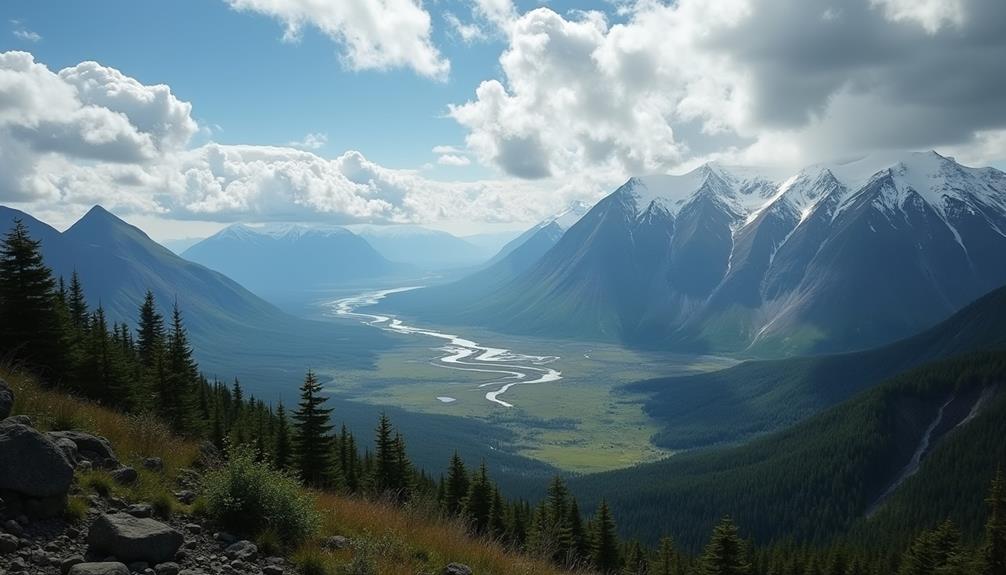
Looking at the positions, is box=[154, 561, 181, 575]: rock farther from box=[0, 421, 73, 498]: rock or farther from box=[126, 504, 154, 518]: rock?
box=[0, 421, 73, 498]: rock

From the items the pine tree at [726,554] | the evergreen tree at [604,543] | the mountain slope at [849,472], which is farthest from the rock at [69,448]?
the mountain slope at [849,472]

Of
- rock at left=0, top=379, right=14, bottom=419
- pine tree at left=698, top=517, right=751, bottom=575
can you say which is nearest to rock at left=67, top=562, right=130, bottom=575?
rock at left=0, top=379, right=14, bottom=419

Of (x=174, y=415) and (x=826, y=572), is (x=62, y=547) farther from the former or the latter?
(x=826, y=572)

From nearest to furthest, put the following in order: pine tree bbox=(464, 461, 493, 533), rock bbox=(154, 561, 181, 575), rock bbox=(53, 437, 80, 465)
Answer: rock bbox=(154, 561, 181, 575) → rock bbox=(53, 437, 80, 465) → pine tree bbox=(464, 461, 493, 533)

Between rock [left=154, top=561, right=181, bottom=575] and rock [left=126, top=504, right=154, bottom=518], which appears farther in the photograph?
rock [left=126, top=504, right=154, bottom=518]

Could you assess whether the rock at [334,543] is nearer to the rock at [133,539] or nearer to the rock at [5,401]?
the rock at [133,539]

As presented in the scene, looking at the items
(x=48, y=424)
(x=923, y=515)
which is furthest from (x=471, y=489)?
(x=923, y=515)
